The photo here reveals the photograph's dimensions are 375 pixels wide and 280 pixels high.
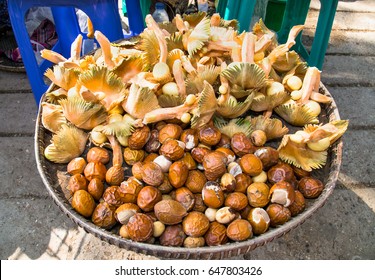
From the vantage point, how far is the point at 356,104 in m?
2.79

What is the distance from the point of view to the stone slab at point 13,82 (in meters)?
2.86

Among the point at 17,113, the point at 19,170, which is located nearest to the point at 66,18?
the point at 17,113

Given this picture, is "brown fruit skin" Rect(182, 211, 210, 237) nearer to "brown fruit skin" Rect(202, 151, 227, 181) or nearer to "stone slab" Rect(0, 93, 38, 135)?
"brown fruit skin" Rect(202, 151, 227, 181)

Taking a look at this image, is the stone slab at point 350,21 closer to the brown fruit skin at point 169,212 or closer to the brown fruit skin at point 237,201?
the brown fruit skin at point 237,201

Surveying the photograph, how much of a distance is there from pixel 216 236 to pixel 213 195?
0.12m

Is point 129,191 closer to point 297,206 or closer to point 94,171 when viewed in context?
point 94,171

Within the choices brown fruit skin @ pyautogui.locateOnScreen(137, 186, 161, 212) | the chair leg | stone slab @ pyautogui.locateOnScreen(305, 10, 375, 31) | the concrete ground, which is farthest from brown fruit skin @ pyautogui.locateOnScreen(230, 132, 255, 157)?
stone slab @ pyautogui.locateOnScreen(305, 10, 375, 31)

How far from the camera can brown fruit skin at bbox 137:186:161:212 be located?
3.68 feet

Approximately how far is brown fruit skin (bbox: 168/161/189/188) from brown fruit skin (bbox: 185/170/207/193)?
17 mm

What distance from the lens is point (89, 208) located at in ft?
3.76

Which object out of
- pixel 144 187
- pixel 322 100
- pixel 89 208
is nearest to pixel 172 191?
pixel 144 187

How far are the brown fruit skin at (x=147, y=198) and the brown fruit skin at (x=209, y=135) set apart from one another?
0.81 feet

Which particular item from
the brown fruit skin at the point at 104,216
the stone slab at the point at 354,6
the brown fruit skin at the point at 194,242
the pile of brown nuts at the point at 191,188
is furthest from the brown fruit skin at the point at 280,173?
the stone slab at the point at 354,6

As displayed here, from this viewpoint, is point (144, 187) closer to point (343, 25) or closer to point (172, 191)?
point (172, 191)
